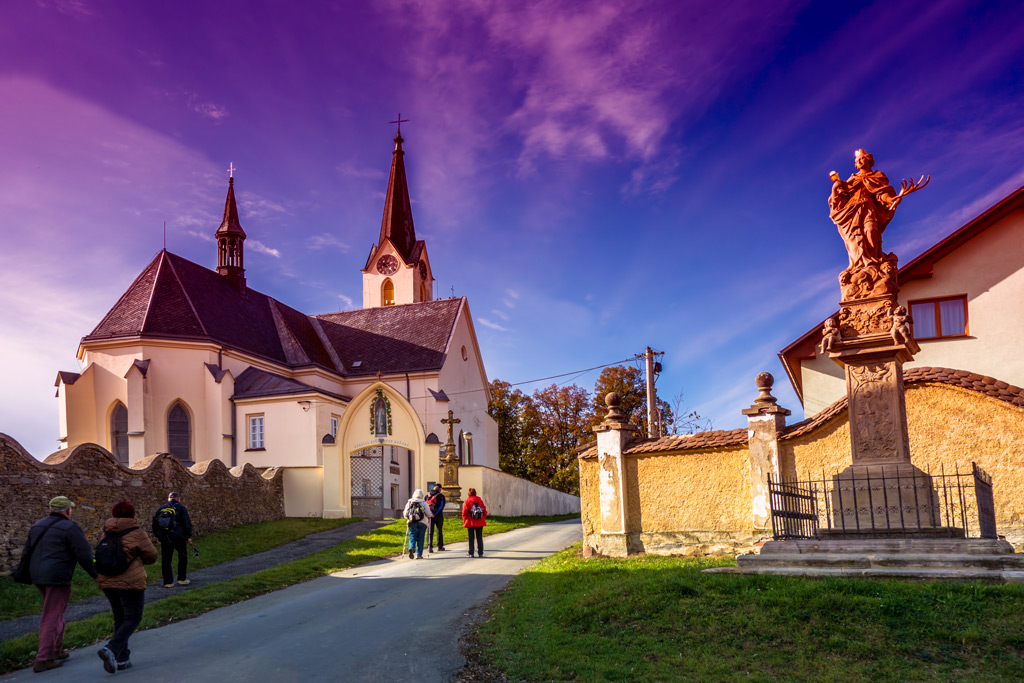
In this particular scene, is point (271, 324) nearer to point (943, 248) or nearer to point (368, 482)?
point (368, 482)

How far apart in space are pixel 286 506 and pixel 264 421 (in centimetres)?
566

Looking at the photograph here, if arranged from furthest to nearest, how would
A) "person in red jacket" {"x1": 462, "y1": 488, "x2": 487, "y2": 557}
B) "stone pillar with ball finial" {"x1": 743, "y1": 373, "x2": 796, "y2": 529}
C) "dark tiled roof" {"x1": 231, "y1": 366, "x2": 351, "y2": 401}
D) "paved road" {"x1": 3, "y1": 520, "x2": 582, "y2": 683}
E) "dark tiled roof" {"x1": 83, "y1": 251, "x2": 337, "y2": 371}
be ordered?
1. "dark tiled roof" {"x1": 83, "y1": 251, "x2": 337, "y2": 371}
2. "dark tiled roof" {"x1": 231, "y1": 366, "x2": 351, "y2": 401}
3. "person in red jacket" {"x1": 462, "y1": 488, "x2": 487, "y2": 557}
4. "stone pillar with ball finial" {"x1": 743, "y1": 373, "x2": 796, "y2": 529}
5. "paved road" {"x1": 3, "y1": 520, "x2": 582, "y2": 683}

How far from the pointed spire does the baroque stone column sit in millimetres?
38788

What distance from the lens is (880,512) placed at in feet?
33.4

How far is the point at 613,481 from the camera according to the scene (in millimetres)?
14352

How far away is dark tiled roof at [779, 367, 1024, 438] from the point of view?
12.1 m

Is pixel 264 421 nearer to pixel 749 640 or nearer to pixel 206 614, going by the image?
pixel 206 614

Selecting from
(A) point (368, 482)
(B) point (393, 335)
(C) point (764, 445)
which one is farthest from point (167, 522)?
(B) point (393, 335)

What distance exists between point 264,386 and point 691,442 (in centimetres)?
2383

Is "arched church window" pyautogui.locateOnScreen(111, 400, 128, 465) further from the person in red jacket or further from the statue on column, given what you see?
the statue on column

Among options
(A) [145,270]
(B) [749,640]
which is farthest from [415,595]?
(A) [145,270]

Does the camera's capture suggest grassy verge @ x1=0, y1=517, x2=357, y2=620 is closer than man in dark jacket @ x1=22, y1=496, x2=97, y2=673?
No

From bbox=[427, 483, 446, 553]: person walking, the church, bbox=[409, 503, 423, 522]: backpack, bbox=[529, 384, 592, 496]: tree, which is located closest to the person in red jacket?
bbox=[409, 503, 423, 522]: backpack

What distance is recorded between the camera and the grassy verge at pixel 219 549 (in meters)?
12.7
